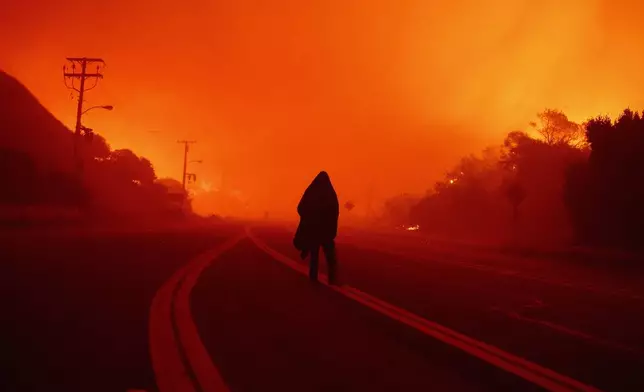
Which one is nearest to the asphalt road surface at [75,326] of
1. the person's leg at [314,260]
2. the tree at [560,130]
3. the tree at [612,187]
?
the person's leg at [314,260]

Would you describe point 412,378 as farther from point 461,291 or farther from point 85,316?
point 461,291

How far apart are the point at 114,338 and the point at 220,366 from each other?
164cm

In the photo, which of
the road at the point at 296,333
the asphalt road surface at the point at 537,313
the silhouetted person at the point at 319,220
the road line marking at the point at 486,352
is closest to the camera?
the road at the point at 296,333

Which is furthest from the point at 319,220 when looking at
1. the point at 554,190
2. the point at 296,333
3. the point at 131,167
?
the point at 131,167

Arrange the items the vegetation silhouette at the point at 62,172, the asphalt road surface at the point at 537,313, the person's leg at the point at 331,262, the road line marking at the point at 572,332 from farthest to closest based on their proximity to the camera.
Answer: the vegetation silhouette at the point at 62,172
the person's leg at the point at 331,262
the road line marking at the point at 572,332
the asphalt road surface at the point at 537,313

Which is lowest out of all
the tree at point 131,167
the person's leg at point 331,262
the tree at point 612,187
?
the person's leg at point 331,262

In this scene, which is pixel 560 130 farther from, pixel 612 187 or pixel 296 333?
pixel 296 333

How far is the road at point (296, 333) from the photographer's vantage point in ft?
16.5

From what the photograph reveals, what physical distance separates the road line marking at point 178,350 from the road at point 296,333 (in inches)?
0.8

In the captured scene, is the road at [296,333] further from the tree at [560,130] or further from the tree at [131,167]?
the tree at [131,167]

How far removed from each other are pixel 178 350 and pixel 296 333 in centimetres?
169

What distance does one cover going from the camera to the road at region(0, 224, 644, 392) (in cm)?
Answer: 504

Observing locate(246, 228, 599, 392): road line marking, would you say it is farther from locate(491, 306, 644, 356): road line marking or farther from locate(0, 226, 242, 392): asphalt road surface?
locate(0, 226, 242, 392): asphalt road surface

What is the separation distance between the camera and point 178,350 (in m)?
5.78
